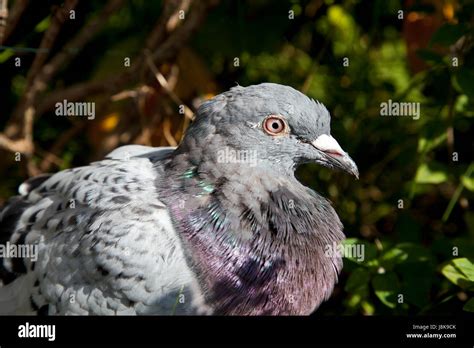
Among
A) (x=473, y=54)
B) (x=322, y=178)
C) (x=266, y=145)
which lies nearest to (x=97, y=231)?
(x=266, y=145)

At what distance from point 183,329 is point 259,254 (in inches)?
14.1

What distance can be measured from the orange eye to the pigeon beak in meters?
0.13

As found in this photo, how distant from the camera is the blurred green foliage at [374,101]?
3.11 meters

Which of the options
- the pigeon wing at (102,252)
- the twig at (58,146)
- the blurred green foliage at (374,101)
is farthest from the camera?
the twig at (58,146)

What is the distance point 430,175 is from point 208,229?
1.17m

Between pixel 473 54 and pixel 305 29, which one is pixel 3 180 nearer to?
pixel 305 29

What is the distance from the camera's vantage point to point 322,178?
384 centimetres

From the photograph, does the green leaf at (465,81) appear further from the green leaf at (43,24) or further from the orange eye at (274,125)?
the green leaf at (43,24)

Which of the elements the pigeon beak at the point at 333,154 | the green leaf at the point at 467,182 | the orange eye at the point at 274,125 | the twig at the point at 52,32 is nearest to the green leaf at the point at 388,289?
the pigeon beak at the point at 333,154

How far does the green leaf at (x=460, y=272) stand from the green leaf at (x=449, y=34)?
2.85 feet

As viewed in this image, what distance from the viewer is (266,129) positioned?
2.67 m

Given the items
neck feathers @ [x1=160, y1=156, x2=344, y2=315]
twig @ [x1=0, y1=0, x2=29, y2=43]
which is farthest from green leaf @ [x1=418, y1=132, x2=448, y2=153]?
twig @ [x1=0, y1=0, x2=29, y2=43]

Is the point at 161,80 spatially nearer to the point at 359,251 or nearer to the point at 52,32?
the point at 52,32

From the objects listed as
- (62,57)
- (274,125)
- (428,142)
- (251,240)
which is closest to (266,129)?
(274,125)
